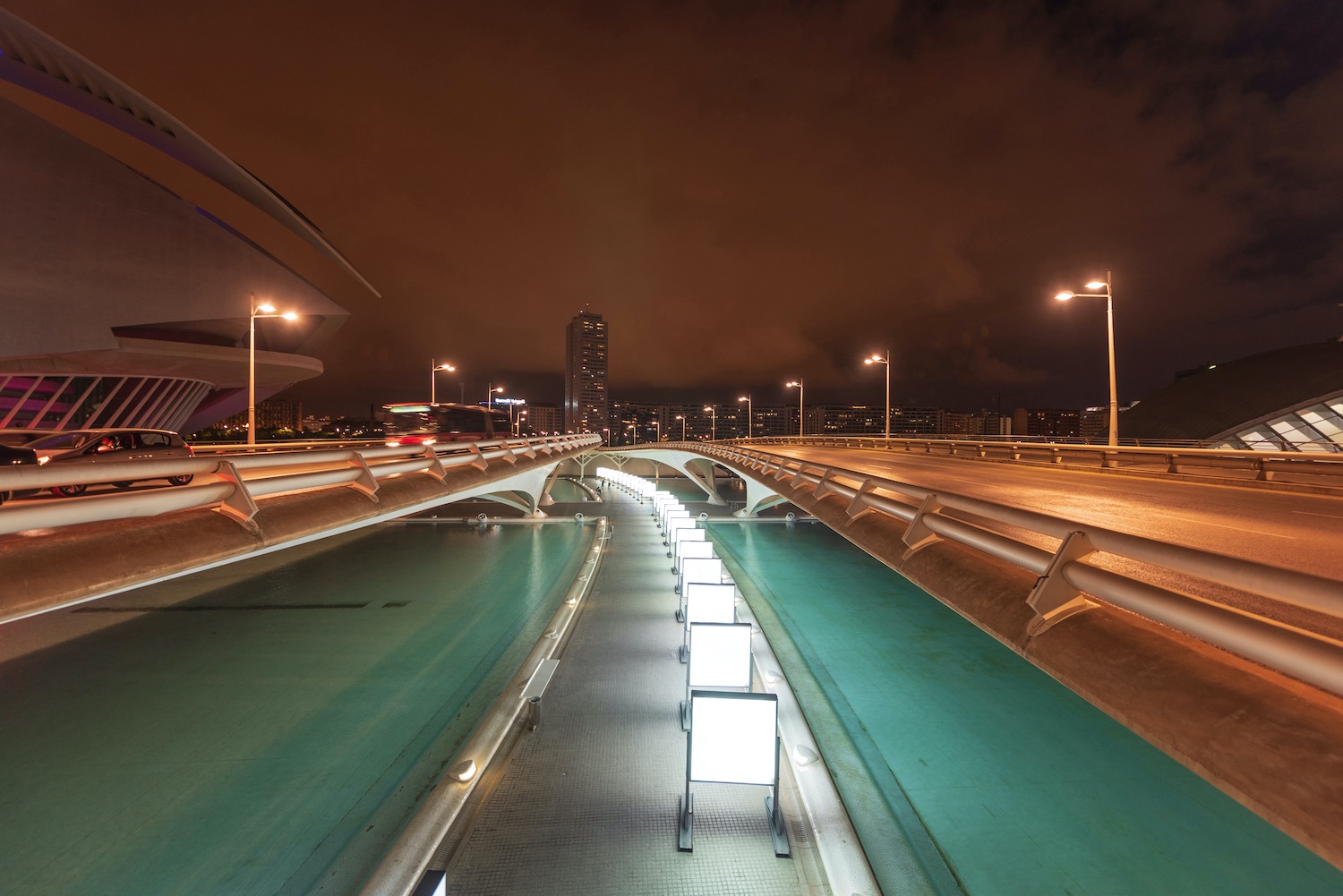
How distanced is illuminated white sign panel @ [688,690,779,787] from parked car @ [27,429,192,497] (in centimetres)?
1031

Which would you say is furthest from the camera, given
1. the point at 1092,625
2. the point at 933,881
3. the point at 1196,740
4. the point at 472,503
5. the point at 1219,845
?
the point at 472,503

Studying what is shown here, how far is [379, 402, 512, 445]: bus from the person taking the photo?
24969 mm

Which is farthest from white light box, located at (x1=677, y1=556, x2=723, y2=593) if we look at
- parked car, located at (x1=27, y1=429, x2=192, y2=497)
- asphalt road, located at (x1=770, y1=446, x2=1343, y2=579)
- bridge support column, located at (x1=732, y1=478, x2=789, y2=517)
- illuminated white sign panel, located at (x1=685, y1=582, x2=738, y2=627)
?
bridge support column, located at (x1=732, y1=478, x2=789, y2=517)

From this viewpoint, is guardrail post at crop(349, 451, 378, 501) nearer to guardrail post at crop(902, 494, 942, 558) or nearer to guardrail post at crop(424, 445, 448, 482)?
guardrail post at crop(424, 445, 448, 482)

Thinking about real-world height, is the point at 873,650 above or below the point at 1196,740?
below

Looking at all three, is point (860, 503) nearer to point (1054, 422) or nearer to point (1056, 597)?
point (1056, 597)

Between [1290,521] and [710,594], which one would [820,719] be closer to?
[710,594]

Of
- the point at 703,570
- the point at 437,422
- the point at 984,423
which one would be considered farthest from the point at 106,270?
the point at 984,423

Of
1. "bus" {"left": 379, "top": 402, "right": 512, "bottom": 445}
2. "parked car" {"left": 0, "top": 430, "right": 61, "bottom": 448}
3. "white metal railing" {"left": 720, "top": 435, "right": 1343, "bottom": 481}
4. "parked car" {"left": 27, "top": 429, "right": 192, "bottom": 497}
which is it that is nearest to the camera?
"parked car" {"left": 27, "top": 429, "right": 192, "bottom": 497}

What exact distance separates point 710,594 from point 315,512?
24.1ft

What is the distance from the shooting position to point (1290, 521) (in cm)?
858

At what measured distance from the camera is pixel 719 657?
9.09 meters

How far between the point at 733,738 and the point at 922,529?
3.33 m

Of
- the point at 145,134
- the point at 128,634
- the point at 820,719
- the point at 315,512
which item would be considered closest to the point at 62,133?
the point at 145,134
